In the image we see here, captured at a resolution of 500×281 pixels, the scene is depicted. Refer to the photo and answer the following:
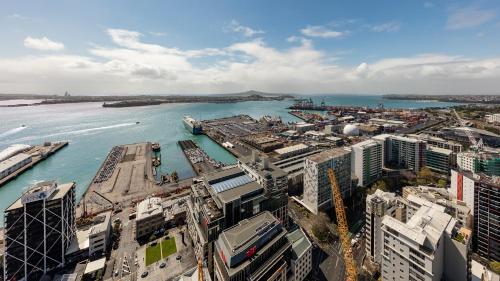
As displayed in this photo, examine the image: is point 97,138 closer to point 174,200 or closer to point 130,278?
point 174,200

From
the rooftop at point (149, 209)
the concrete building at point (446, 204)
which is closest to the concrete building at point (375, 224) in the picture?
the concrete building at point (446, 204)

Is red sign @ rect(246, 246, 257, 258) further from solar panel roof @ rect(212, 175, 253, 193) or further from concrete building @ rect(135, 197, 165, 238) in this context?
concrete building @ rect(135, 197, 165, 238)

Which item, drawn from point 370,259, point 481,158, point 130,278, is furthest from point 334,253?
point 481,158

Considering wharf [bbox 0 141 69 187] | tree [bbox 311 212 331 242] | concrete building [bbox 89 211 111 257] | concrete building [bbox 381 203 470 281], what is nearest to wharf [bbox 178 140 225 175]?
concrete building [bbox 89 211 111 257]

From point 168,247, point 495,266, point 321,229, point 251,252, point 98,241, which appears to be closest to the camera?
point 251,252

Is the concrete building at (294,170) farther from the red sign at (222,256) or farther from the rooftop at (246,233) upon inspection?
the red sign at (222,256)

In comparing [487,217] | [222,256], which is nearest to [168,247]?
[222,256]

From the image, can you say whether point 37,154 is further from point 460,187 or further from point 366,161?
point 460,187
